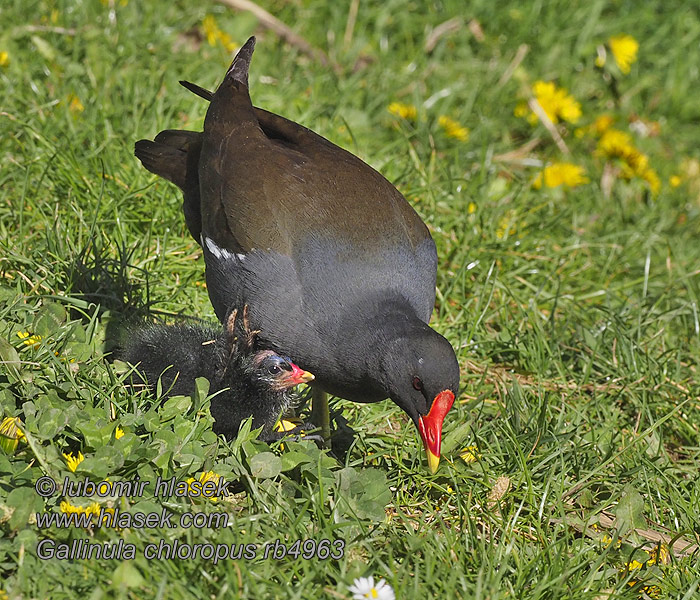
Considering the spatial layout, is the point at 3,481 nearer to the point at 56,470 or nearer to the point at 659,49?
the point at 56,470

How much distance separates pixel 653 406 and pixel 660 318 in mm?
787

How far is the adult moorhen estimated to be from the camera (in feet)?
10.1

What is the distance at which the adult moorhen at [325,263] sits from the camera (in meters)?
3.08

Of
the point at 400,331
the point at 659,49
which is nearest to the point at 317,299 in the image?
the point at 400,331

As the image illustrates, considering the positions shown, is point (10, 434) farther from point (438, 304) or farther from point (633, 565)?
point (438, 304)

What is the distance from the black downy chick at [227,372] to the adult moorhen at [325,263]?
2.9 inches

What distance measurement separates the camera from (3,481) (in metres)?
2.70

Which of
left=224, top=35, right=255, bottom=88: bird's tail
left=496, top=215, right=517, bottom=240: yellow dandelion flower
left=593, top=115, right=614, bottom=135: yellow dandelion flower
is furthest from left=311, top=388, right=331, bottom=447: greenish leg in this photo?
left=593, top=115, right=614, bottom=135: yellow dandelion flower

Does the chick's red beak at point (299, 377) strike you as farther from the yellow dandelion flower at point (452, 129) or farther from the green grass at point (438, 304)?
the yellow dandelion flower at point (452, 129)

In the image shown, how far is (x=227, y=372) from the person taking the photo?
3316 mm

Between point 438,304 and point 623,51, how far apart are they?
3348 mm

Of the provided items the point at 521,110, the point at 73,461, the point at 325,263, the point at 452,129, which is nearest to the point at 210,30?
the point at 452,129

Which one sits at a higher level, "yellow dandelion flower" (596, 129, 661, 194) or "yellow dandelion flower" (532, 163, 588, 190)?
"yellow dandelion flower" (532, 163, 588, 190)

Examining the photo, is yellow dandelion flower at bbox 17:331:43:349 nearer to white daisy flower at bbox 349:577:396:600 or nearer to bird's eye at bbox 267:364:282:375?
bird's eye at bbox 267:364:282:375
